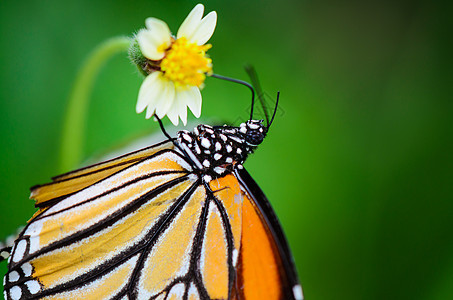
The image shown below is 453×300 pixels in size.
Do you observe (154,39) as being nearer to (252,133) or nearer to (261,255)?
(252,133)

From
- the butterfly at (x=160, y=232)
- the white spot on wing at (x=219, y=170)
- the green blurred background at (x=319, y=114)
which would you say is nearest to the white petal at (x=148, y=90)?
the butterfly at (x=160, y=232)

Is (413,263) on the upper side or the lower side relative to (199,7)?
lower

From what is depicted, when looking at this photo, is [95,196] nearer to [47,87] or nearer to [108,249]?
[108,249]

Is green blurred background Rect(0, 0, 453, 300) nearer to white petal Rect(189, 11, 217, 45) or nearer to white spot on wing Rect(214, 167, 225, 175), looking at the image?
white spot on wing Rect(214, 167, 225, 175)

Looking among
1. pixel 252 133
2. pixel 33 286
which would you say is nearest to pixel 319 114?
Result: pixel 252 133

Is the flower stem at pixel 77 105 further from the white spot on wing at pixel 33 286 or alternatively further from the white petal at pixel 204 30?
the white spot on wing at pixel 33 286

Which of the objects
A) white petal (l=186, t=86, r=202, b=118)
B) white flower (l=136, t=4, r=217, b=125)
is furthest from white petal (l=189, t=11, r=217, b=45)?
white petal (l=186, t=86, r=202, b=118)

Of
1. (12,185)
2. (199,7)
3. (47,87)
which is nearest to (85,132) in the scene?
(47,87)
